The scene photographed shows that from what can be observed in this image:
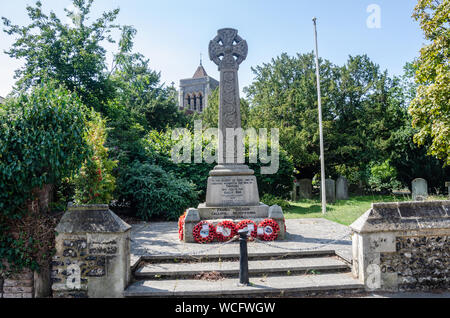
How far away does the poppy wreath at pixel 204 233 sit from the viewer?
6.93 m

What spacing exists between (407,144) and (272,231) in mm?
17647

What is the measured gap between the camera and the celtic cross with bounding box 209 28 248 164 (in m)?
8.59

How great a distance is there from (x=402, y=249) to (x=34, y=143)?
20.5 feet

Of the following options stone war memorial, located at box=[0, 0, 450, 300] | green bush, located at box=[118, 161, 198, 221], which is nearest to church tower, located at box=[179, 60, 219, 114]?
stone war memorial, located at box=[0, 0, 450, 300]

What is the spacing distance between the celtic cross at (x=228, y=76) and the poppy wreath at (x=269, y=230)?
2.20 meters

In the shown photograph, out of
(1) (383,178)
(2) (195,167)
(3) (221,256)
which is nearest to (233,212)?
(3) (221,256)

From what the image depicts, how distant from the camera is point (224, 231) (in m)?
7.00

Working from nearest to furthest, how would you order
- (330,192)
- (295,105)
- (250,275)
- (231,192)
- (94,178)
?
(250,275) < (231,192) < (94,178) < (330,192) < (295,105)

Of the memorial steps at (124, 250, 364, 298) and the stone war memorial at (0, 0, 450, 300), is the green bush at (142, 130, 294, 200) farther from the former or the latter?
the memorial steps at (124, 250, 364, 298)

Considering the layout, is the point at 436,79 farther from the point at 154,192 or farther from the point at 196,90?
the point at 196,90

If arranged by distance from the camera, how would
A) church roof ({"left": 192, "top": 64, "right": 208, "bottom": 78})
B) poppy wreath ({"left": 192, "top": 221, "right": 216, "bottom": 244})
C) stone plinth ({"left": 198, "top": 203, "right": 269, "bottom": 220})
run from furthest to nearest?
church roof ({"left": 192, "top": 64, "right": 208, "bottom": 78}), stone plinth ({"left": 198, "top": 203, "right": 269, "bottom": 220}), poppy wreath ({"left": 192, "top": 221, "right": 216, "bottom": 244})

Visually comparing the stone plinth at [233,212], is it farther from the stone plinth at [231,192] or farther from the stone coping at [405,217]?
the stone coping at [405,217]

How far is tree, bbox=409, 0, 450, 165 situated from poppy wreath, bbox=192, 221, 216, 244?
23.4 feet

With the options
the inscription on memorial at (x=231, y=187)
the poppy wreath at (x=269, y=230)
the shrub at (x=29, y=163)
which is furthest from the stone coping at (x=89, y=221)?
the inscription on memorial at (x=231, y=187)
